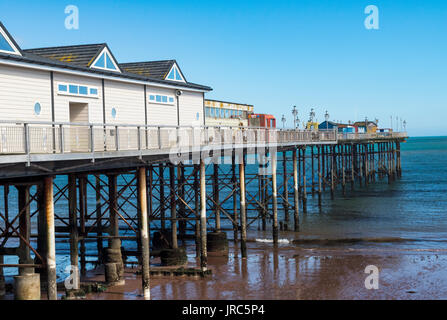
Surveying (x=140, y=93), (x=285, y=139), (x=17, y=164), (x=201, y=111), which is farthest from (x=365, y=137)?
(x=17, y=164)

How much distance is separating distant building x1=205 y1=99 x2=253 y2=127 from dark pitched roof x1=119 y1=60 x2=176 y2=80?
180 inches

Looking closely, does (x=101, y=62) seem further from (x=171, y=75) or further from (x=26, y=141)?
(x=26, y=141)

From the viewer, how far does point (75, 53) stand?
62.2 feet

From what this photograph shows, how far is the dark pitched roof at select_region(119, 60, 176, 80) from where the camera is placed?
22816 mm

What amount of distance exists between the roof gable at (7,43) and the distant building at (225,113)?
45.0 ft

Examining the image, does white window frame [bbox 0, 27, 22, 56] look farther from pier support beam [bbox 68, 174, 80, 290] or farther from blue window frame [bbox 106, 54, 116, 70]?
blue window frame [bbox 106, 54, 116, 70]

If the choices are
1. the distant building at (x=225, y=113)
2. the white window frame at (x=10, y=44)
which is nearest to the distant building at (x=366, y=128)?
the distant building at (x=225, y=113)

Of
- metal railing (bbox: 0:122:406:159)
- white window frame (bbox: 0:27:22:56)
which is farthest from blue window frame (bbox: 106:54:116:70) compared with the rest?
white window frame (bbox: 0:27:22:56)

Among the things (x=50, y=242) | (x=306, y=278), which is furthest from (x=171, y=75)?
(x=50, y=242)

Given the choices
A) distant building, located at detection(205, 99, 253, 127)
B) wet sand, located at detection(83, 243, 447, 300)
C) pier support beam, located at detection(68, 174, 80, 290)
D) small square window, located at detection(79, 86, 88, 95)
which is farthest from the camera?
distant building, located at detection(205, 99, 253, 127)

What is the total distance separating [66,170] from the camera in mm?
13102

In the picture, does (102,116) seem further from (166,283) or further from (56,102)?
(166,283)

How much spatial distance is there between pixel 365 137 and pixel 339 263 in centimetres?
3322
